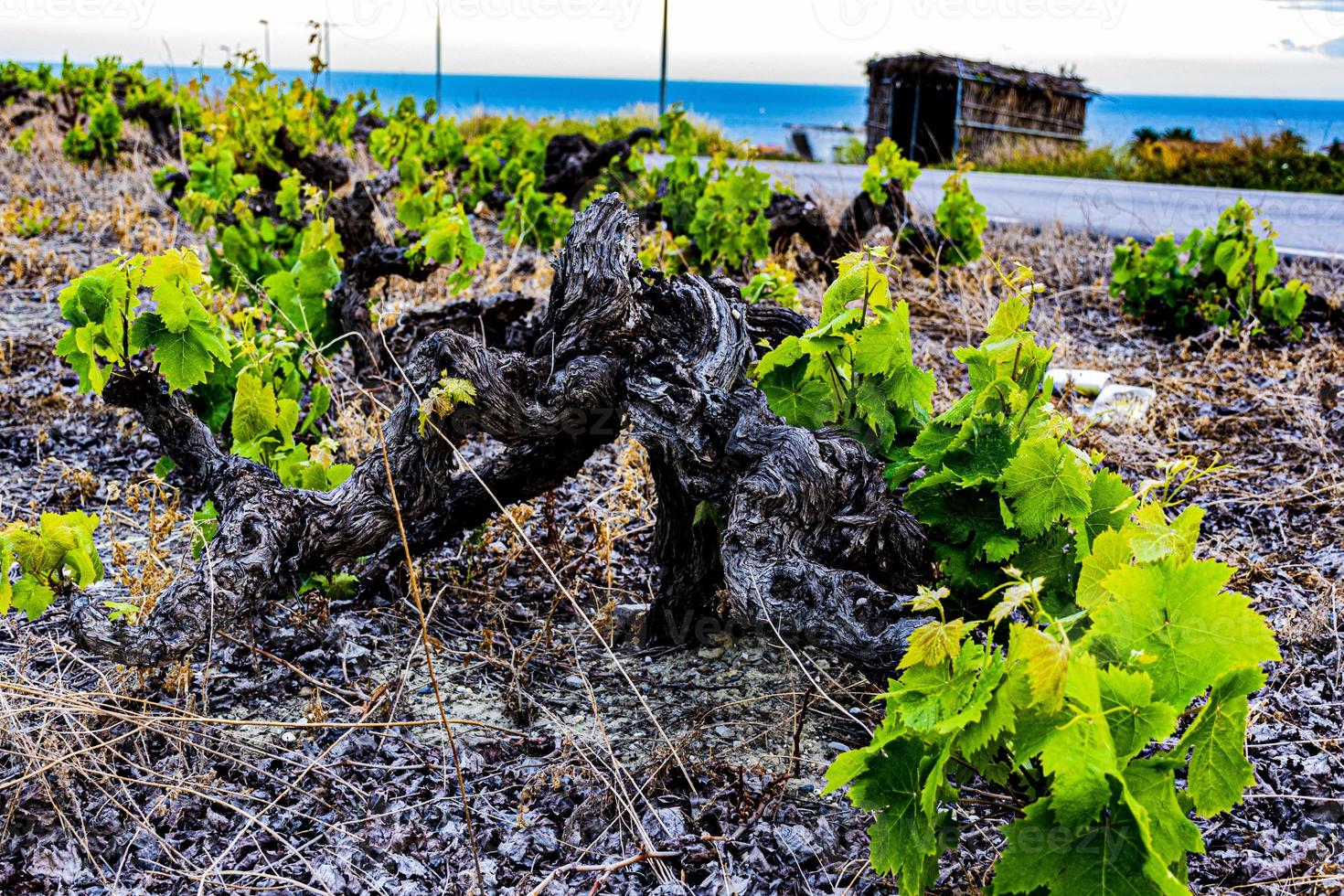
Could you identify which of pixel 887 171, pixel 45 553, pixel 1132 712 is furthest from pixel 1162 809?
pixel 887 171

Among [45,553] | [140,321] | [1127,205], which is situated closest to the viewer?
[45,553]

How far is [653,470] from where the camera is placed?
2.68 metres

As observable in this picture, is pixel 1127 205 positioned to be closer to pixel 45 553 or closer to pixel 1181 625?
pixel 1181 625

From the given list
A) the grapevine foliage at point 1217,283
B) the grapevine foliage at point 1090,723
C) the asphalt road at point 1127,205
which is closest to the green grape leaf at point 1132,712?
the grapevine foliage at point 1090,723

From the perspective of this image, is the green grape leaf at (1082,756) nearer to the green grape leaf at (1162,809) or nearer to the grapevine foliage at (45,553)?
the green grape leaf at (1162,809)

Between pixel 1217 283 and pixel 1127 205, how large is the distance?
17.1 ft

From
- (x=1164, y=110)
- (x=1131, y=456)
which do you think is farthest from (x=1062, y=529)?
(x=1164, y=110)

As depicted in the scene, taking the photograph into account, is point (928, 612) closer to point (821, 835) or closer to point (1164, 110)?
point (821, 835)

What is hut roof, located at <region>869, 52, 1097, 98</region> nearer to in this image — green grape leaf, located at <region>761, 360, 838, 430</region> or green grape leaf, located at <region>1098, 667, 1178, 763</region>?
green grape leaf, located at <region>761, 360, 838, 430</region>

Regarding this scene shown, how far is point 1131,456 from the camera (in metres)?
4.18

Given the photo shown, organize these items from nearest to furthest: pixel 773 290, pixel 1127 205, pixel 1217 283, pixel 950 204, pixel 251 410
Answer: pixel 251 410, pixel 773 290, pixel 1217 283, pixel 950 204, pixel 1127 205

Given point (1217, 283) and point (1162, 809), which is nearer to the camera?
point (1162, 809)

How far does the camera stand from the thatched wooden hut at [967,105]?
1909cm

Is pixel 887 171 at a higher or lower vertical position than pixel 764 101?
lower
